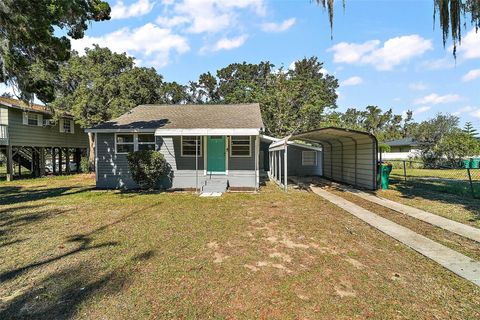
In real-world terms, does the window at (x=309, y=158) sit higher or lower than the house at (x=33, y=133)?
lower

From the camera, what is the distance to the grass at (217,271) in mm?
3068

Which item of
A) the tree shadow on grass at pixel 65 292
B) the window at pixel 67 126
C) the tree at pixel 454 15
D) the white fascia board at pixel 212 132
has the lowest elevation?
the tree shadow on grass at pixel 65 292

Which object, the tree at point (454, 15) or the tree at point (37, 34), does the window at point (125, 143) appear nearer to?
the tree at point (37, 34)

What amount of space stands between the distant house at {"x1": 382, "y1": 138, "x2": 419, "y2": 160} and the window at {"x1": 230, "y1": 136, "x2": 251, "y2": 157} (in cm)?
3195

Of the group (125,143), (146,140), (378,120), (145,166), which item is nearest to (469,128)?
(378,120)

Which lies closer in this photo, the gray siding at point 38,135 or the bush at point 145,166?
the bush at point 145,166

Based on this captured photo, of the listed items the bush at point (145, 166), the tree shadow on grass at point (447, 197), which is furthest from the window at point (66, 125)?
the tree shadow on grass at point (447, 197)

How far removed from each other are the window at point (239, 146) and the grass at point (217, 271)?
5.74m

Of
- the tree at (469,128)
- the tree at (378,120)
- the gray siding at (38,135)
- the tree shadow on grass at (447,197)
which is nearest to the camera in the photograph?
the tree shadow on grass at (447,197)

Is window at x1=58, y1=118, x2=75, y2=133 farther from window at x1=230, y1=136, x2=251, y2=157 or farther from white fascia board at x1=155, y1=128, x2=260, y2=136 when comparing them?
window at x1=230, y1=136, x2=251, y2=157

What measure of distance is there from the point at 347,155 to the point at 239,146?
20.9 ft

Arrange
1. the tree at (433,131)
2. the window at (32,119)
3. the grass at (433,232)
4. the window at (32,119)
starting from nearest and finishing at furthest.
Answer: the grass at (433,232), the window at (32,119), the window at (32,119), the tree at (433,131)

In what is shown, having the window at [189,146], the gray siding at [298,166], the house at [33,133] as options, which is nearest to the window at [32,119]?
the house at [33,133]

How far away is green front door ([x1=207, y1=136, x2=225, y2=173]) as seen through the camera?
12.8m
